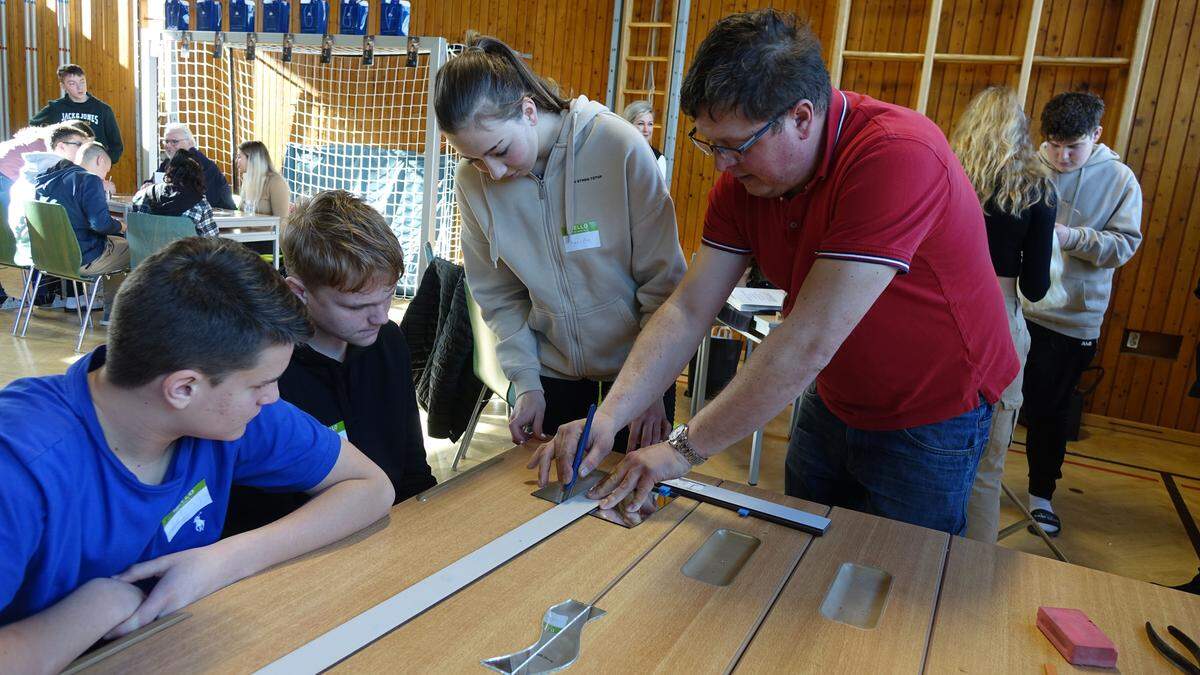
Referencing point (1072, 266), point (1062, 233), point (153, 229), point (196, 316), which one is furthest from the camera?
point (153, 229)

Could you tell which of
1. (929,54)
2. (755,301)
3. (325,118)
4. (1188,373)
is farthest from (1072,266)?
(325,118)

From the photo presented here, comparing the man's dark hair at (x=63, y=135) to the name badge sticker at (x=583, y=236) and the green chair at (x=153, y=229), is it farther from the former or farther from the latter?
the name badge sticker at (x=583, y=236)

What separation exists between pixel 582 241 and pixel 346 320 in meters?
0.47

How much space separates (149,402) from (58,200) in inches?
186

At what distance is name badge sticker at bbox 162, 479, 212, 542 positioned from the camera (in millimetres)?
967

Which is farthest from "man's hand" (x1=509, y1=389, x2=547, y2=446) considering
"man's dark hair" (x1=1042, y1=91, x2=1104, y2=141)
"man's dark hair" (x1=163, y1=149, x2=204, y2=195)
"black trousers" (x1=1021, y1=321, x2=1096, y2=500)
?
"man's dark hair" (x1=163, y1=149, x2=204, y2=195)

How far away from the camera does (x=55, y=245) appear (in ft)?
14.9

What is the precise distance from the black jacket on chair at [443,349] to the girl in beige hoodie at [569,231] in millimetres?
1055

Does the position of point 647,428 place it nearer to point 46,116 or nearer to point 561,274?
point 561,274

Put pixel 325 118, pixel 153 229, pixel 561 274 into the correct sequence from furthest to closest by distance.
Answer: pixel 325 118, pixel 153 229, pixel 561 274

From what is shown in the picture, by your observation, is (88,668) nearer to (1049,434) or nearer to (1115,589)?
(1115,589)

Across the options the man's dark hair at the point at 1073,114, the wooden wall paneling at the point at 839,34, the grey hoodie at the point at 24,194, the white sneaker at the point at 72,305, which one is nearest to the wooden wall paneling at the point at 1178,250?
the wooden wall paneling at the point at 839,34

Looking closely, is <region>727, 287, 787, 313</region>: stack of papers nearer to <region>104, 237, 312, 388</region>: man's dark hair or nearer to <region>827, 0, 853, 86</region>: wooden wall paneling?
<region>104, 237, 312, 388</region>: man's dark hair

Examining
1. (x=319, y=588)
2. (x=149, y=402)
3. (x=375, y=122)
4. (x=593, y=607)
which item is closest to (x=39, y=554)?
(x=149, y=402)
